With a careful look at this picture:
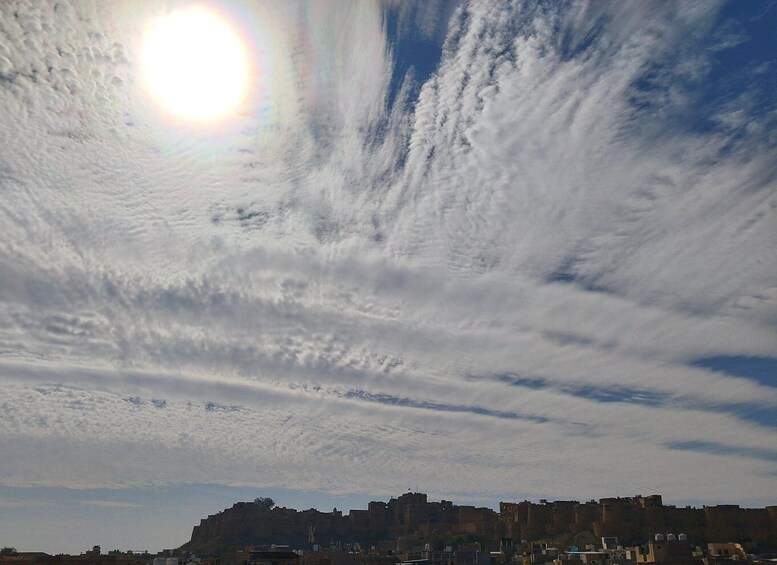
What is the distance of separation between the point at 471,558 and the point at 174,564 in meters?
47.2

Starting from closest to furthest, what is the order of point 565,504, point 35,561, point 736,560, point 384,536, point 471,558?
point 35,561 → point 736,560 → point 471,558 → point 565,504 → point 384,536

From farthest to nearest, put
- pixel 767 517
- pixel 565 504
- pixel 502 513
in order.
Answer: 1. pixel 502 513
2. pixel 565 504
3. pixel 767 517

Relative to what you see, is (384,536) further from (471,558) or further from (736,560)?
(736,560)

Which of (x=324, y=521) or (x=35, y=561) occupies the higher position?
(x=324, y=521)

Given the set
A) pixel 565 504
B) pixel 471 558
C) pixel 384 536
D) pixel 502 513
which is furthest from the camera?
pixel 384 536

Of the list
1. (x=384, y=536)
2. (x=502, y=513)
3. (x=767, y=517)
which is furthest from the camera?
(x=384, y=536)

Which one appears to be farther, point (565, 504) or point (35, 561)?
point (565, 504)

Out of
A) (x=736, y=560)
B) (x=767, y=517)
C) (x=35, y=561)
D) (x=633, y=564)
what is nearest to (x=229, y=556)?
(x=35, y=561)

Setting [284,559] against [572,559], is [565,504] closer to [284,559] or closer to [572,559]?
[572,559]

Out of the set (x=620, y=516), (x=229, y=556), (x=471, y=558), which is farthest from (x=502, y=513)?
(x=229, y=556)

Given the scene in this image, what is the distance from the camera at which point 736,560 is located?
83438 mm

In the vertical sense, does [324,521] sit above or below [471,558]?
above

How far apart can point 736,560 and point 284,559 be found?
202 ft

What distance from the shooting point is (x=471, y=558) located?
10206 cm
